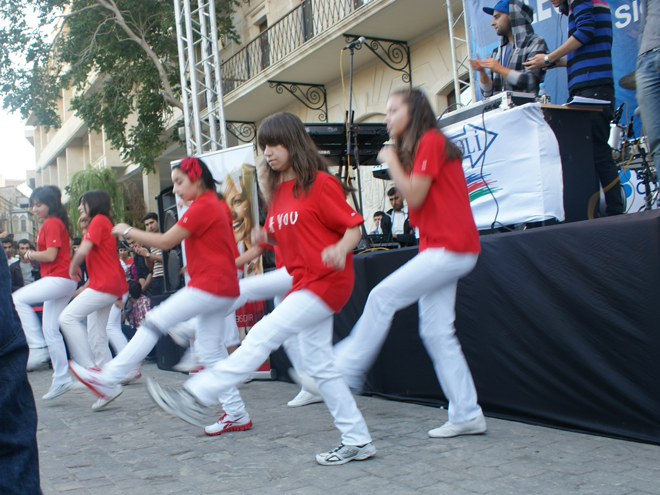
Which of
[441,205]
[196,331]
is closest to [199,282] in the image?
[196,331]

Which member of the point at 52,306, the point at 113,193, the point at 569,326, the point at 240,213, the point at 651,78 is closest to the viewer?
the point at 651,78

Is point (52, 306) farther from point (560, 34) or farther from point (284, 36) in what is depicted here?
point (284, 36)

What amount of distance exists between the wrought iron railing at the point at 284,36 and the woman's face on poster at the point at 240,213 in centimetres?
712

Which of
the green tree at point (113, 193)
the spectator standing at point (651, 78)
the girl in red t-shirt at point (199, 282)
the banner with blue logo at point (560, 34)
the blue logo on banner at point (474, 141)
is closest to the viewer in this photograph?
the spectator standing at point (651, 78)

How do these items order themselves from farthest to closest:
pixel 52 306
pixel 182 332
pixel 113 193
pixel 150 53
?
pixel 113 193 → pixel 150 53 → pixel 52 306 → pixel 182 332

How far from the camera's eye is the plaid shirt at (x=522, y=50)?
4.74m

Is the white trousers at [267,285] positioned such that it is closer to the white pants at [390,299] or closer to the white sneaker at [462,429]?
the white pants at [390,299]

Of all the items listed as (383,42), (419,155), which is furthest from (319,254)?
(383,42)

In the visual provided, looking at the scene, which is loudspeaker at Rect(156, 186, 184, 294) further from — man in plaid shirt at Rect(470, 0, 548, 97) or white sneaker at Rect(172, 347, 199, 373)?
man in plaid shirt at Rect(470, 0, 548, 97)

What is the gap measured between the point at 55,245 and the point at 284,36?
36.3 ft

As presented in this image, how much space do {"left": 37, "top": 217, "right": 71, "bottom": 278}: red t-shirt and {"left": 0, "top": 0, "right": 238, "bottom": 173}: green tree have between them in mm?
10215

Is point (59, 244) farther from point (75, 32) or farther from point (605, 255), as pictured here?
point (75, 32)

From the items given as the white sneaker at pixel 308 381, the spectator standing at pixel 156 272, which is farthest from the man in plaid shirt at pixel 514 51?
the spectator standing at pixel 156 272

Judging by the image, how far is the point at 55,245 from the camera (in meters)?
5.81
